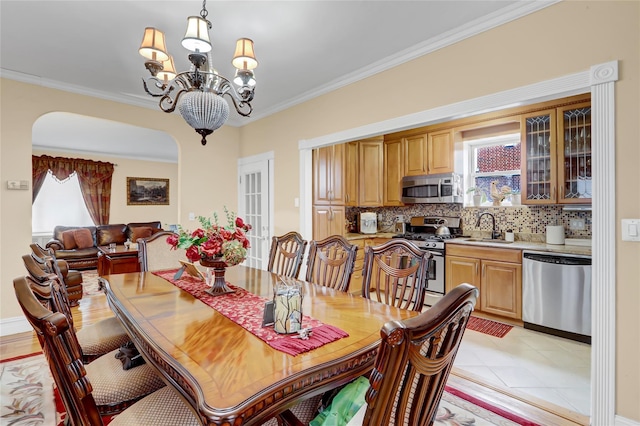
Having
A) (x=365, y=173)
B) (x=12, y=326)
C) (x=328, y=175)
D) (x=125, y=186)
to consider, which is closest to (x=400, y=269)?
(x=328, y=175)

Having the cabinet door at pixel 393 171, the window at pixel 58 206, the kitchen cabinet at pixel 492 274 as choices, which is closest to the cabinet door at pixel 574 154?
the kitchen cabinet at pixel 492 274

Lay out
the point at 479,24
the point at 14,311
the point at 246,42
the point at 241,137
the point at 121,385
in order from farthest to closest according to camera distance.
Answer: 1. the point at 241,137
2. the point at 14,311
3. the point at 479,24
4. the point at 246,42
5. the point at 121,385

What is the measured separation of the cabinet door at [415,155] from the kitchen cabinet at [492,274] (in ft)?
4.26

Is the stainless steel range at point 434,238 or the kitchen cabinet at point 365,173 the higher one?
the kitchen cabinet at point 365,173

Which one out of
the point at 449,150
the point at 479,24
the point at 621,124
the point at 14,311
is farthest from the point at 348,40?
the point at 14,311

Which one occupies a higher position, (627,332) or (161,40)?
(161,40)

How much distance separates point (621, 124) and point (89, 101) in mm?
4886

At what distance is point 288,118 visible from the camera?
412cm

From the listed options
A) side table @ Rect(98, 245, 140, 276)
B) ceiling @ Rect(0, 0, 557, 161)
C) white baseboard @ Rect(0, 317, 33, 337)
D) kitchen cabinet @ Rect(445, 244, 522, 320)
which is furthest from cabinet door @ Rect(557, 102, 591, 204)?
white baseboard @ Rect(0, 317, 33, 337)

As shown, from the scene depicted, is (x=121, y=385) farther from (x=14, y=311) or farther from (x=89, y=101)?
(x=89, y=101)

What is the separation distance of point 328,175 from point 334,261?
2321mm

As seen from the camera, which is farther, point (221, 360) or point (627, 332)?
point (627, 332)

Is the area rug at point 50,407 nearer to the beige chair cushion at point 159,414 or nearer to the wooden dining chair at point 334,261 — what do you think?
the beige chair cushion at point 159,414

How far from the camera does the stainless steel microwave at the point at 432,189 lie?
424 centimetres
